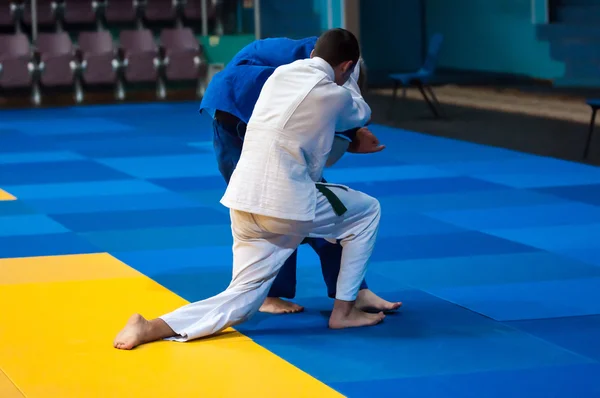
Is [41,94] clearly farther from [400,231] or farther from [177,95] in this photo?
[400,231]

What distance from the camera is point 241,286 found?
16.6ft

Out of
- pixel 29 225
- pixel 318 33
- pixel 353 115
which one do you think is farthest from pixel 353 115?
pixel 318 33

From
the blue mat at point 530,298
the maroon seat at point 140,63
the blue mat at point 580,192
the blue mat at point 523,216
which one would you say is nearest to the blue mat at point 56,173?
the blue mat at point 523,216

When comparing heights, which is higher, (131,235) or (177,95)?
(131,235)

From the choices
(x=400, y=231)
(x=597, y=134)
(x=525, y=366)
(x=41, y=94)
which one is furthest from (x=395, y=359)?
(x=41, y=94)

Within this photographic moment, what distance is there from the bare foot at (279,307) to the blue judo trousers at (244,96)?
7.8 inches

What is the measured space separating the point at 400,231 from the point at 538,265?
4.53ft

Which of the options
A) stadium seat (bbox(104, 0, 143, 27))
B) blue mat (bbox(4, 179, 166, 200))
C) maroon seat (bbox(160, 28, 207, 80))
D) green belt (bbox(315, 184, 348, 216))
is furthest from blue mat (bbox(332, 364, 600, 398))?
stadium seat (bbox(104, 0, 143, 27))

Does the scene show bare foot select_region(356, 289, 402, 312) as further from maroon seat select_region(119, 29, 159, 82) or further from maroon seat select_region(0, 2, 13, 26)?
maroon seat select_region(0, 2, 13, 26)

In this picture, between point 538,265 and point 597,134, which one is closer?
point 538,265

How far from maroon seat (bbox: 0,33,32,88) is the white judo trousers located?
13.5 meters

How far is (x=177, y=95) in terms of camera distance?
1952 cm

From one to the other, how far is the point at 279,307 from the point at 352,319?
51 cm

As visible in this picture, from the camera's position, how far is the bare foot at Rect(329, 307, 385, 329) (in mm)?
5340
